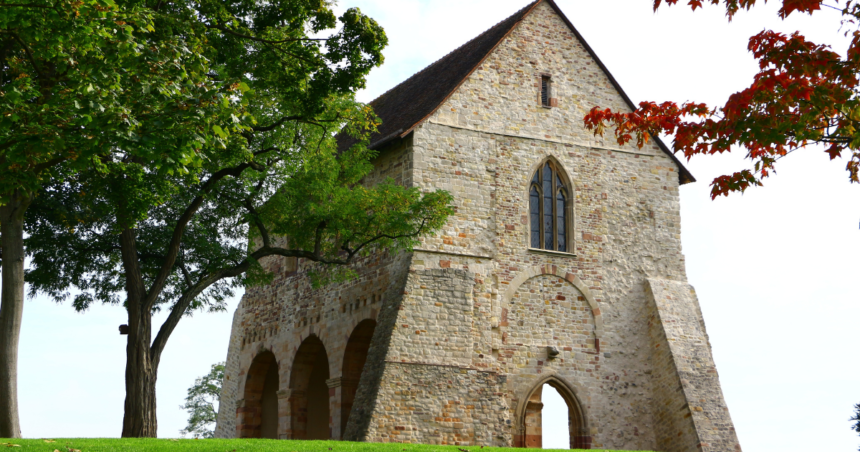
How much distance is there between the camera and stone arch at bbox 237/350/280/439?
28.5m

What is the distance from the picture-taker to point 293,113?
1905 centimetres

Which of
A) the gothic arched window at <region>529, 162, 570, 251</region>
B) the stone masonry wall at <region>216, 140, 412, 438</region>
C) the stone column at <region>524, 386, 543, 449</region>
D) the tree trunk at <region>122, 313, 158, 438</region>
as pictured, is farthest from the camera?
the gothic arched window at <region>529, 162, 570, 251</region>

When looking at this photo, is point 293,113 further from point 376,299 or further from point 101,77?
point 101,77

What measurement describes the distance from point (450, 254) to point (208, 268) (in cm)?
548

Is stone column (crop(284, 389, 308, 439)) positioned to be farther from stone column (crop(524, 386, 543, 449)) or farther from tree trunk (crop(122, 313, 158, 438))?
tree trunk (crop(122, 313, 158, 438))

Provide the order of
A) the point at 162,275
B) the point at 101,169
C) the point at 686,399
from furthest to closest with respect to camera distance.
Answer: the point at 686,399 → the point at 162,275 → the point at 101,169

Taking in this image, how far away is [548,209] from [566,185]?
0.81m

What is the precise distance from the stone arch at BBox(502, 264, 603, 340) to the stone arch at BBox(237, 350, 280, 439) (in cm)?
966

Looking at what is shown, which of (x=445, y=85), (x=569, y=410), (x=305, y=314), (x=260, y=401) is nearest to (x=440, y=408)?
(x=569, y=410)

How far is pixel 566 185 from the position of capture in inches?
915

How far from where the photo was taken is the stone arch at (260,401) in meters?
28.5

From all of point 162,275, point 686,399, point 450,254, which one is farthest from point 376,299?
point 686,399

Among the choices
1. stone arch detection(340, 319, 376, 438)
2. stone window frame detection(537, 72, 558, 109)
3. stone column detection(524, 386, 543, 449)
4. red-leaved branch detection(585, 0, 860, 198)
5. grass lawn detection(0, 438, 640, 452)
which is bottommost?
grass lawn detection(0, 438, 640, 452)

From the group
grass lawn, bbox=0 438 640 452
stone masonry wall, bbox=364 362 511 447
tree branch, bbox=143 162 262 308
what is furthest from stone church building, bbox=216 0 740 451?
tree branch, bbox=143 162 262 308
